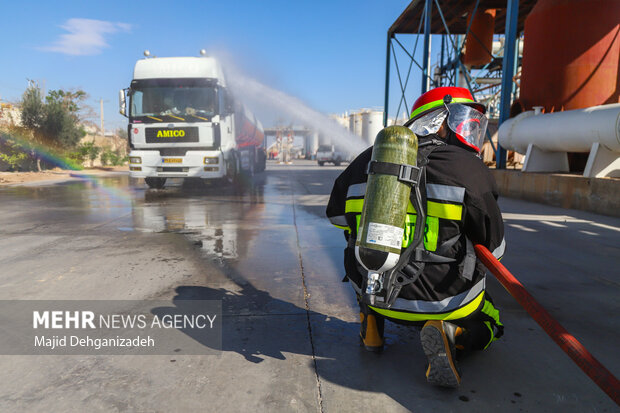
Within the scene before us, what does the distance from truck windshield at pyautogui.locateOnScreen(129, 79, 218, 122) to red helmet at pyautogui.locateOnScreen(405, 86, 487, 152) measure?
936 cm

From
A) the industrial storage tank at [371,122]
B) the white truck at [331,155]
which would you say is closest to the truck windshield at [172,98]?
the white truck at [331,155]

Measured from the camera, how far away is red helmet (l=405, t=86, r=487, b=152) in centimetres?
221

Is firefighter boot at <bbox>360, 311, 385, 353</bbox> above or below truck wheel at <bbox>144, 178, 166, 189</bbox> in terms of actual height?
below

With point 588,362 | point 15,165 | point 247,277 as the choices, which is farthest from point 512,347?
point 15,165

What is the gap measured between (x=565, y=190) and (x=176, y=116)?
9.44 m

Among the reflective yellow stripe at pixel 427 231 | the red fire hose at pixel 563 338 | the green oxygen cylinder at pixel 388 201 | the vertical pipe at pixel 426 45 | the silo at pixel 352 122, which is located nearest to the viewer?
the red fire hose at pixel 563 338

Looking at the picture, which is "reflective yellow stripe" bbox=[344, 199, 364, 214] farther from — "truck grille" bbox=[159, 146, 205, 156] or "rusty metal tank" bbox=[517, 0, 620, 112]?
"truck grille" bbox=[159, 146, 205, 156]

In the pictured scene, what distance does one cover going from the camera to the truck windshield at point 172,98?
35.5ft

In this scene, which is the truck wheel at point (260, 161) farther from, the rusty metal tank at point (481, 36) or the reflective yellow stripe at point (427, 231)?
the reflective yellow stripe at point (427, 231)

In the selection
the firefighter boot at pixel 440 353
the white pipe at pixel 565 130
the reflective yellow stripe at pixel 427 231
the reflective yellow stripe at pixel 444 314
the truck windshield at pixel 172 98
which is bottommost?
the firefighter boot at pixel 440 353

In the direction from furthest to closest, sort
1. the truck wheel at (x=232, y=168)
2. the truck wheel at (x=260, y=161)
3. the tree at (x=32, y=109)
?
the truck wheel at (x=260, y=161) < the tree at (x=32, y=109) < the truck wheel at (x=232, y=168)

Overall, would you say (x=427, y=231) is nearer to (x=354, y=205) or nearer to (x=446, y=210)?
(x=446, y=210)

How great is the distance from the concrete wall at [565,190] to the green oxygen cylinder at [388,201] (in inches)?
275

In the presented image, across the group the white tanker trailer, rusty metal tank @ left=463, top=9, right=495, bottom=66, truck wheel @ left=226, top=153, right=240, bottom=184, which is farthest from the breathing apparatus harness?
rusty metal tank @ left=463, top=9, right=495, bottom=66
